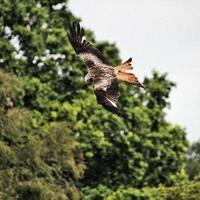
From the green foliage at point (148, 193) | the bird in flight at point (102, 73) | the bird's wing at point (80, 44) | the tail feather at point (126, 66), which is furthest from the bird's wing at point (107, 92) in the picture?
the green foliage at point (148, 193)

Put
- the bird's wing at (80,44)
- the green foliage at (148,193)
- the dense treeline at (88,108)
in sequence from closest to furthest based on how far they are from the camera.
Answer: the bird's wing at (80,44)
the green foliage at (148,193)
the dense treeline at (88,108)

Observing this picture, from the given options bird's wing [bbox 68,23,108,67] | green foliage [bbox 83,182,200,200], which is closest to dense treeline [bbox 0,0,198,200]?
green foliage [bbox 83,182,200,200]

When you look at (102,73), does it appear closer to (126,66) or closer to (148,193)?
(126,66)

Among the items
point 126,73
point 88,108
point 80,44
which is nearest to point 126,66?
point 126,73

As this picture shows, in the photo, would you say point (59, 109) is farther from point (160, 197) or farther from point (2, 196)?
point (2, 196)

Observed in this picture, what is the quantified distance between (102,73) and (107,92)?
76 cm

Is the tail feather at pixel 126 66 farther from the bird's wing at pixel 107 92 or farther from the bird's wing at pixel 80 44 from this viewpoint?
the bird's wing at pixel 80 44

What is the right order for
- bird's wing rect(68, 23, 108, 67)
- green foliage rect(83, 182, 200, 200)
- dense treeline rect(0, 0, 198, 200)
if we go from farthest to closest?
dense treeline rect(0, 0, 198, 200)
green foliage rect(83, 182, 200, 200)
bird's wing rect(68, 23, 108, 67)

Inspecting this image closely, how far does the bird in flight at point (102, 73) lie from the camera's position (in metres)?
21.5

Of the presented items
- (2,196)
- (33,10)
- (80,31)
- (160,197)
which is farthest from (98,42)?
(80,31)

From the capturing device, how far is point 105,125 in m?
47.9

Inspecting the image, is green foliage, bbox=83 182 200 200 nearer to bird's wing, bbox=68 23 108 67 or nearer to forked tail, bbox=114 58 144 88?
bird's wing, bbox=68 23 108 67

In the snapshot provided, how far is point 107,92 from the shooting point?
21.7 metres

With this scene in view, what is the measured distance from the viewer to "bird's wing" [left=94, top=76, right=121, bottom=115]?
70.4 feet
